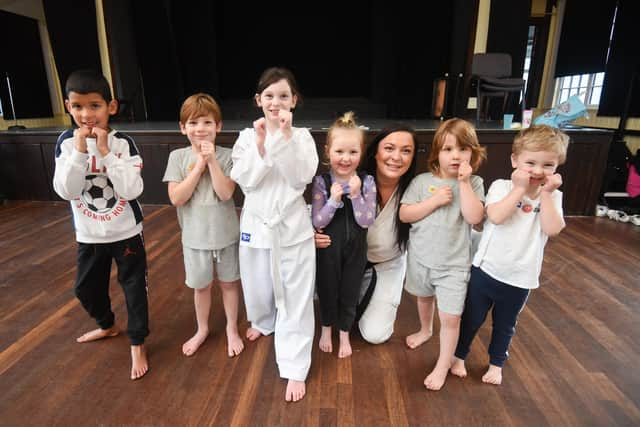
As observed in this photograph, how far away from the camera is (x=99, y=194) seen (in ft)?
3.94

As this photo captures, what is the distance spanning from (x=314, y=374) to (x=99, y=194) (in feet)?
3.24

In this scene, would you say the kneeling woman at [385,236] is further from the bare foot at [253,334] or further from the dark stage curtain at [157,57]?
the dark stage curtain at [157,57]

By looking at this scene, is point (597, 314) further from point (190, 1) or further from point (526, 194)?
point (190, 1)

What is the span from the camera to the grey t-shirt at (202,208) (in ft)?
4.10

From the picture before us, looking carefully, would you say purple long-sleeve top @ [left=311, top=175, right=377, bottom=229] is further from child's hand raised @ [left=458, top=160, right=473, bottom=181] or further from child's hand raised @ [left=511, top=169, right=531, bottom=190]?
child's hand raised @ [left=511, top=169, right=531, bottom=190]

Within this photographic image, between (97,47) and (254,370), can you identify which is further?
(97,47)

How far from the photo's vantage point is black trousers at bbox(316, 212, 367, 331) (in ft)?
4.18

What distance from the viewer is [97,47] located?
520 cm

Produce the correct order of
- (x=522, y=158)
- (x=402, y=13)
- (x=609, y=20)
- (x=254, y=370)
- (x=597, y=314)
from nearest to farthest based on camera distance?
(x=522, y=158) → (x=254, y=370) → (x=597, y=314) → (x=609, y=20) → (x=402, y=13)

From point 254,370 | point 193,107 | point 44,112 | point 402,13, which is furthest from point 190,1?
point 254,370

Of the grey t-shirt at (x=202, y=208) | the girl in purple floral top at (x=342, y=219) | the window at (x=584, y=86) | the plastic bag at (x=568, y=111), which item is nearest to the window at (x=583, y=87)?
the window at (x=584, y=86)

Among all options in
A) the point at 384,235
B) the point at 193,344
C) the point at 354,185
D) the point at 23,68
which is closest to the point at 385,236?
the point at 384,235

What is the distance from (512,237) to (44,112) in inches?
276

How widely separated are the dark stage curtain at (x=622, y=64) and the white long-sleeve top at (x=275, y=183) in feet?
17.1
